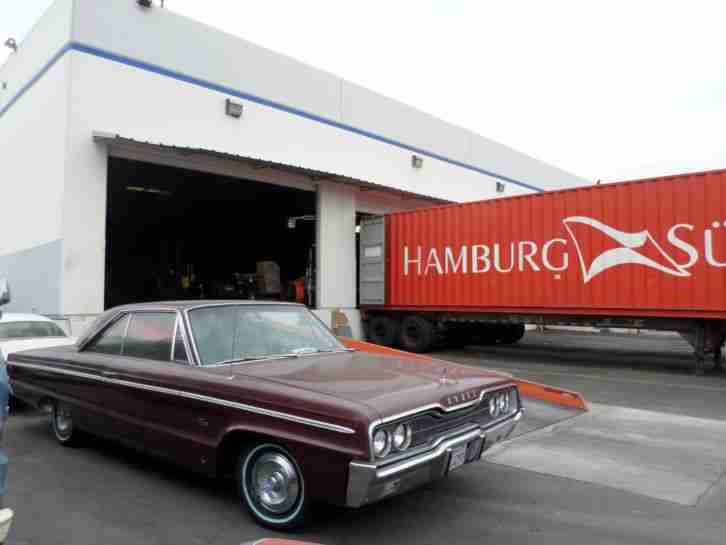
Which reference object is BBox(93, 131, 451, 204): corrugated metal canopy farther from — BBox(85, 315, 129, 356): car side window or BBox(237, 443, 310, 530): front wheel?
BBox(237, 443, 310, 530): front wheel

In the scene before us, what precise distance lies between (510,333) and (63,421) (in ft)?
43.6

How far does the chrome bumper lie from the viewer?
2963mm

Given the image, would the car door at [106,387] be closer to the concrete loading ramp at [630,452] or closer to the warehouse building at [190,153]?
the concrete loading ramp at [630,452]

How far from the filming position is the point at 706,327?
415 inches

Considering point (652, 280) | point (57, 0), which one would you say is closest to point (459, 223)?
point (652, 280)

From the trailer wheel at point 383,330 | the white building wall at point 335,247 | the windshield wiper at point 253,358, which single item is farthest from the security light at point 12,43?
the windshield wiper at point 253,358

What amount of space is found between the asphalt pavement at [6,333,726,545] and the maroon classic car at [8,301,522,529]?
1.02 feet

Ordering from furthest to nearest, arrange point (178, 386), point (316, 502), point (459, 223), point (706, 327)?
point (459, 223) → point (706, 327) → point (178, 386) → point (316, 502)

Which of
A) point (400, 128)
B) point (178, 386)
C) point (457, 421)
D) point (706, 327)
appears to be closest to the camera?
point (457, 421)

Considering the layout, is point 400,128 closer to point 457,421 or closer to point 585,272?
point 585,272

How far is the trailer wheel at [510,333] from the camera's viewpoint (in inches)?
648

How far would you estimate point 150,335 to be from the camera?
4.53 m

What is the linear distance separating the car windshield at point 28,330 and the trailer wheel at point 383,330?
8707 mm

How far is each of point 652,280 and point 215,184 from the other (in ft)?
38.8
